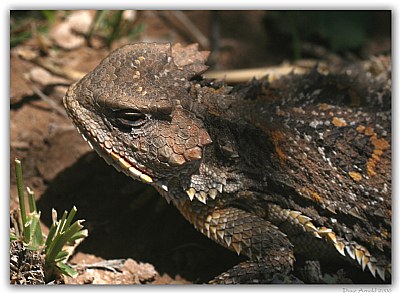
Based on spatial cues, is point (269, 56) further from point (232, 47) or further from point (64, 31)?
point (64, 31)

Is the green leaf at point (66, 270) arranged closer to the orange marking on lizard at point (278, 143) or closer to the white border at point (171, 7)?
the white border at point (171, 7)

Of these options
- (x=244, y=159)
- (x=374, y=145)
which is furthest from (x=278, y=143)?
(x=374, y=145)

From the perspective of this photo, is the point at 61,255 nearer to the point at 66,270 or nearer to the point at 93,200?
the point at 66,270

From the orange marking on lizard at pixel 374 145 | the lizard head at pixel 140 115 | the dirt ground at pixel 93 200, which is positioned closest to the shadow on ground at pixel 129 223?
the dirt ground at pixel 93 200

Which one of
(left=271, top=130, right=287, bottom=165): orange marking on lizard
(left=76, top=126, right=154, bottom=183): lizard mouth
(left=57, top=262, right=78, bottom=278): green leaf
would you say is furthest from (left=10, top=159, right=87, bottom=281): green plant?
(left=271, top=130, right=287, bottom=165): orange marking on lizard

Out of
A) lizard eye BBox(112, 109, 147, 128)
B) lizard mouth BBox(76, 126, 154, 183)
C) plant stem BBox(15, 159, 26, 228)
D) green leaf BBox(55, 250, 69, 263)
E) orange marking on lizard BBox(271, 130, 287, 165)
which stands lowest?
green leaf BBox(55, 250, 69, 263)

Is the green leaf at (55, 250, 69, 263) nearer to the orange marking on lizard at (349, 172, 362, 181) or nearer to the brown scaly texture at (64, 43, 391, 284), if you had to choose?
the brown scaly texture at (64, 43, 391, 284)

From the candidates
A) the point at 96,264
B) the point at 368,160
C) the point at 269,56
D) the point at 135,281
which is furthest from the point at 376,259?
the point at 269,56
